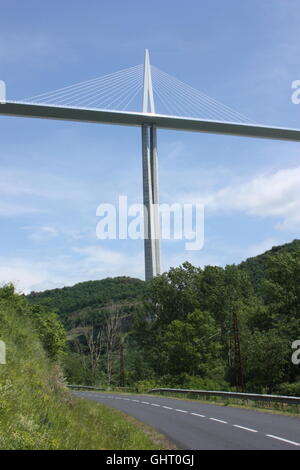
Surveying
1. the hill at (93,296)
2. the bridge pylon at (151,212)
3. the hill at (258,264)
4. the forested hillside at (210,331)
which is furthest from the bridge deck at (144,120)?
the hill at (93,296)

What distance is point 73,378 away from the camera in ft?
218

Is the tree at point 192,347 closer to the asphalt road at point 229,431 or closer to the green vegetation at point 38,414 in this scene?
the asphalt road at point 229,431

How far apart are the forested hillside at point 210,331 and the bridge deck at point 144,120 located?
42.3ft

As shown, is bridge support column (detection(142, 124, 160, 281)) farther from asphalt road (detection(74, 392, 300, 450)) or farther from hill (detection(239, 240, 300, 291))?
hill (detection(239, 240, 300, 291))

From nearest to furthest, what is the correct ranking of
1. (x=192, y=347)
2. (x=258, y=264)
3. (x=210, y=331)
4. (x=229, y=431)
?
(x=229, y=431)
(x=192, y=347)
(x=210, y=331)
(x=258, y=264)

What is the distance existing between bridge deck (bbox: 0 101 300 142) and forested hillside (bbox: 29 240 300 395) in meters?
12.9

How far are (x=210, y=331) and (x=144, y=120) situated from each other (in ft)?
88.7

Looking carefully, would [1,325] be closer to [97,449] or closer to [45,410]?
[45,410]

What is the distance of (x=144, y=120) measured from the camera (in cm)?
5225

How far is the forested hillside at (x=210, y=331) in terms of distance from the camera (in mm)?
44094

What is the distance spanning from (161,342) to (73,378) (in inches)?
480

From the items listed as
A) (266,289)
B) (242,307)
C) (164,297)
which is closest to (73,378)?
(164,297)

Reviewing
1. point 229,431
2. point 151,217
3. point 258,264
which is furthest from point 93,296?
point 229,431

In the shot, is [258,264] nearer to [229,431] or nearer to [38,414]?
[229,431]
